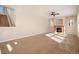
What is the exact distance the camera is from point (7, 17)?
76.6 inches

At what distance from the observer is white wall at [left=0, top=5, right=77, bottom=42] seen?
1923 mm

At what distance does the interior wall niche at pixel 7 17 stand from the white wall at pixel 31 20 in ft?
0.20

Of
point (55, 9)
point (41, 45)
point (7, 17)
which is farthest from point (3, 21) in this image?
point (55, 9)

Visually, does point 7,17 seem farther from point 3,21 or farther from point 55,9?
point 55,9

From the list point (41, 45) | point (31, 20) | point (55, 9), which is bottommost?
point (41, 45)

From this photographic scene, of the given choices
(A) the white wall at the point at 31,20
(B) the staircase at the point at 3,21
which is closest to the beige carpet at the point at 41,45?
(A) the white wall at the point at 31,20

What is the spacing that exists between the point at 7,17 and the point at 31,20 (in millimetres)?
359

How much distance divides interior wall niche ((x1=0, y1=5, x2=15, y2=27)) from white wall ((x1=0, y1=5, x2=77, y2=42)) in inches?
2.3
